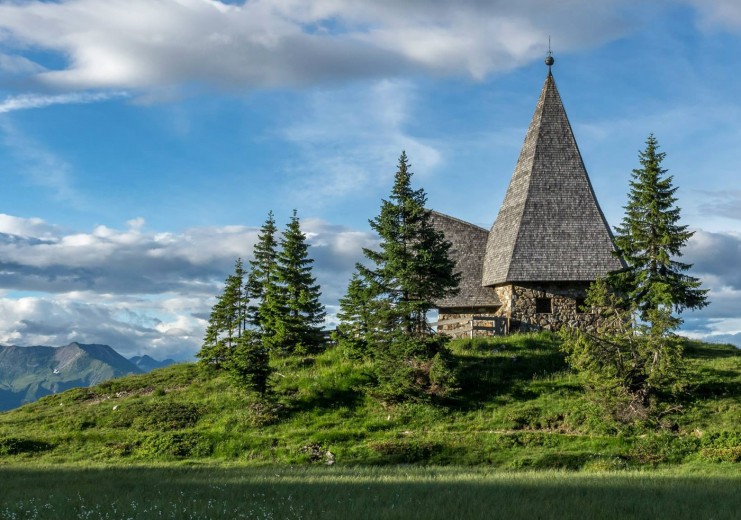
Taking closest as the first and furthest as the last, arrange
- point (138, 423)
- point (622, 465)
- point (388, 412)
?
1. point (622, 465)
2. point (388, 412)
3. point (138, 423)

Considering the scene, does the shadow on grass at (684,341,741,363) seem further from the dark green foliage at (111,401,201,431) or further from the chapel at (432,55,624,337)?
the dark green foliage at (111,401,201,431)

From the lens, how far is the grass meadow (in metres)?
11.4

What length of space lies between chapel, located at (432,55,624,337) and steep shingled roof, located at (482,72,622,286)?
2.2 inches

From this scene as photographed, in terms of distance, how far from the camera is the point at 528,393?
30.7 meters

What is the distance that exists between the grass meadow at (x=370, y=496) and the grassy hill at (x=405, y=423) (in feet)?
18.5

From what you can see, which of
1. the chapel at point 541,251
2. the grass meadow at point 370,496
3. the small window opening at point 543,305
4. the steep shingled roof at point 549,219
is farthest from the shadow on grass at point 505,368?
the grass meadow at point 370,496

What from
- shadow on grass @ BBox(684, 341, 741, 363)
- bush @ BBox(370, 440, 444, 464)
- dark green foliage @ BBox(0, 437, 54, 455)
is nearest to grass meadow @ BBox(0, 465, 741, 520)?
bush @ BBox(370, 440, 444, 464)

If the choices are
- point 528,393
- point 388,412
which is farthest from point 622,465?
point 388,412

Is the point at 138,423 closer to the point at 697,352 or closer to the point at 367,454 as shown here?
the point at 367,454

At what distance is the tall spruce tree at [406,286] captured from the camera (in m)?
31.2

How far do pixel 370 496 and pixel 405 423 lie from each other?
15865 mm

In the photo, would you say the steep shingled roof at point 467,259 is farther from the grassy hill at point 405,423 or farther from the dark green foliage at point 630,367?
the dark green foliage at point 630,367

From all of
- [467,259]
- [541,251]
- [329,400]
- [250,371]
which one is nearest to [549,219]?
[541,251]

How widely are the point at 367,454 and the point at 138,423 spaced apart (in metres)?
12.6
